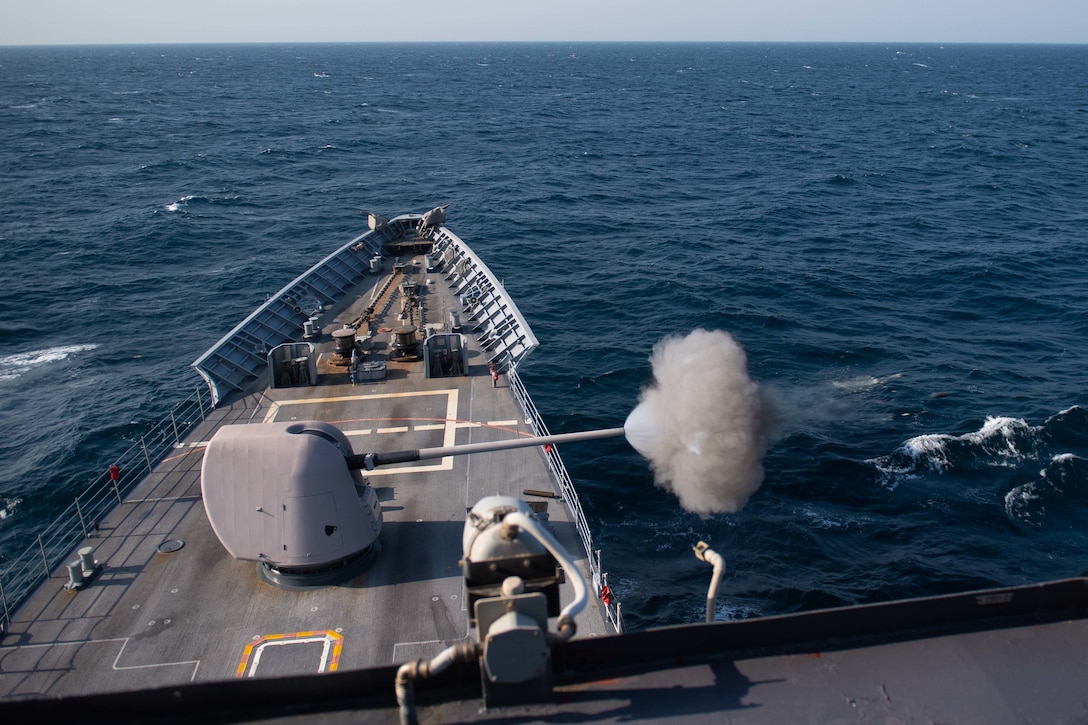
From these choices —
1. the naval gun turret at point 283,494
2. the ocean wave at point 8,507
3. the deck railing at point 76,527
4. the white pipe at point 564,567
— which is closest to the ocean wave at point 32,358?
the deck railing at point 76,527

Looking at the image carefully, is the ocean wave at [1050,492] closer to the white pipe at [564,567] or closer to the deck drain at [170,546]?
the white pipe at [564,567]

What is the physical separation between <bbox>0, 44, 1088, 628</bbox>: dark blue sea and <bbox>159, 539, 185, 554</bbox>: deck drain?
41.1ft

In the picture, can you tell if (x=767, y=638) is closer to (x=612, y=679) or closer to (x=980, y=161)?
(x=612, y=679)

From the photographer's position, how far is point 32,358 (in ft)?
144

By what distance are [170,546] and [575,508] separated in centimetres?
955

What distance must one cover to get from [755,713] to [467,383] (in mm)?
20756

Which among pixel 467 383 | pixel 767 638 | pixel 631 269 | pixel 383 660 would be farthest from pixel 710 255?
pixel 767 638

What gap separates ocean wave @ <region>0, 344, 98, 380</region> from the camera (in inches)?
1657

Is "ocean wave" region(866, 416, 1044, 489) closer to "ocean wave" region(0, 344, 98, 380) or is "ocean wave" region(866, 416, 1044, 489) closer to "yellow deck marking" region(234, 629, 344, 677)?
"yellow deck marking" region(234, 629, 344, 677)

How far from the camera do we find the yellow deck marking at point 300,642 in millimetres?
15023

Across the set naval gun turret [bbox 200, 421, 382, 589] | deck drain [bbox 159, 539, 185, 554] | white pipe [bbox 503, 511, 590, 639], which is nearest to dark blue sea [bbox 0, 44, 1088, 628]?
naval gun turret [bbox 200, 421, 382, 589]

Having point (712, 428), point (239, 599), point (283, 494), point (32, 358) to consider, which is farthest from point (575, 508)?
point (32, 358)

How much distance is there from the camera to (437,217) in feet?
143

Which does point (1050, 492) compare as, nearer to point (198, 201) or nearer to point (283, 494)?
point (283, 494)
